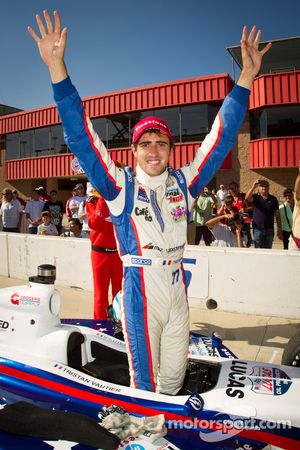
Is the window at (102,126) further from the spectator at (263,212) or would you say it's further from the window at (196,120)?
the spectator at (263,212)

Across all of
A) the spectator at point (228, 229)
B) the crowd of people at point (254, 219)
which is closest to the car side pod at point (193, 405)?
the crowd of people at point (254, 219)

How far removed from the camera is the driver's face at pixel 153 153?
86.3 inches

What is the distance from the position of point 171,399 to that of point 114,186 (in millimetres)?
1241

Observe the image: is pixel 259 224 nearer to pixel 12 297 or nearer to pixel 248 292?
pixel 248 292

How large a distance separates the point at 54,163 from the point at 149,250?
17910 mm

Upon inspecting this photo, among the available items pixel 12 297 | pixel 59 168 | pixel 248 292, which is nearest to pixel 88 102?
pixel 59 168

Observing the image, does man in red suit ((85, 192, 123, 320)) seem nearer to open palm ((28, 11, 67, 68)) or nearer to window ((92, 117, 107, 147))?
open palm ((28, 11, 67, 68))

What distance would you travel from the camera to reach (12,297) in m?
2.53

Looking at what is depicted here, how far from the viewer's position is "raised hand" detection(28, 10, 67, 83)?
74.8 inches

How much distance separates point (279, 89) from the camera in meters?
12.8

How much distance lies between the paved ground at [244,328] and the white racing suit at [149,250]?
204 centimetres

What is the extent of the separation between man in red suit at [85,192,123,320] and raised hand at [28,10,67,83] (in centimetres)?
228

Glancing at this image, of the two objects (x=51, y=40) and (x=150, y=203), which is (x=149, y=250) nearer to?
(x=150, y=203)

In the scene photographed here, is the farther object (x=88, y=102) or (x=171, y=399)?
(x=88, y=102)
